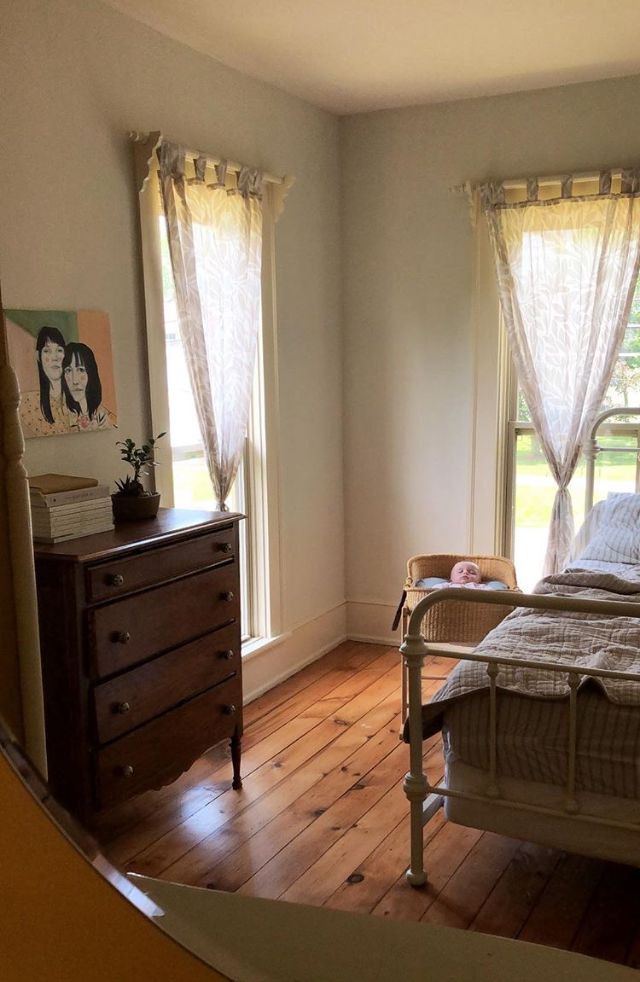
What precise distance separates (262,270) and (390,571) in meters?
1.62

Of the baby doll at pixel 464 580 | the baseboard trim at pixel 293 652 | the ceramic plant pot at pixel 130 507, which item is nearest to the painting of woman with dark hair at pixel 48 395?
the ceramic plant pot at pixel 130 507

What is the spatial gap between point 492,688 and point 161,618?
3.17 ft

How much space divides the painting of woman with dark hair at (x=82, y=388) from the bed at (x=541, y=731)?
1.21 m

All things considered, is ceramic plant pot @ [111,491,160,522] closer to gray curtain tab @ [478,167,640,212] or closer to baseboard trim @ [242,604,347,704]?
baseboard trim @ [242,604,347,704]

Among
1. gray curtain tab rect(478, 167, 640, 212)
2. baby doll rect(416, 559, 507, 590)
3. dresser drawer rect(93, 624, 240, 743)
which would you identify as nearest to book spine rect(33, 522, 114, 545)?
dresser drawer rect(93, 624, 240, 743)

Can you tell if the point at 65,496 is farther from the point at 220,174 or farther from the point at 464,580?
the point at 464,580

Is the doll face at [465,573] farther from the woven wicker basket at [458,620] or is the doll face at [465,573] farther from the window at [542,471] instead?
the window at [542,471]

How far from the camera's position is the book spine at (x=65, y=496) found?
2293 mm

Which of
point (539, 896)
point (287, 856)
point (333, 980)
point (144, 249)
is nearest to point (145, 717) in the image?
point (287, 856)

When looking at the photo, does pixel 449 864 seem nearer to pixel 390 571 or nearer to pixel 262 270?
pixel 390 571

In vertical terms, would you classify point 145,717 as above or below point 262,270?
below

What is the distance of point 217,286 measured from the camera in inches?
129

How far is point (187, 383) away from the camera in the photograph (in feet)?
10.7

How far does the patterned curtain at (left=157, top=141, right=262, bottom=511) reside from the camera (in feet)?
9.99
